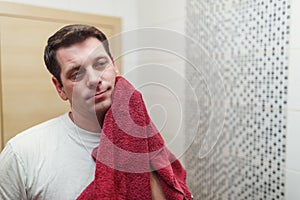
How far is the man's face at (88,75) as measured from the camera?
2.04 ft

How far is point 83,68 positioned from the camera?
63cm

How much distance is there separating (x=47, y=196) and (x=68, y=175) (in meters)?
0.08

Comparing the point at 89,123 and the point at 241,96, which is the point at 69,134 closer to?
the point at 89,123

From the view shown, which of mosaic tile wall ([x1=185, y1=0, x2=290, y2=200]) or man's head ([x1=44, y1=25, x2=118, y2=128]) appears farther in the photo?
mosaic tile wall ([x1=185, y1=0, x2=290, y2=200])

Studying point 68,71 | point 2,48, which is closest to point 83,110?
point 68,71

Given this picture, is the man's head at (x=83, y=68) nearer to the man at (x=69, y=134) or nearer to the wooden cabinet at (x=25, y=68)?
the man at (x=69, y=134)

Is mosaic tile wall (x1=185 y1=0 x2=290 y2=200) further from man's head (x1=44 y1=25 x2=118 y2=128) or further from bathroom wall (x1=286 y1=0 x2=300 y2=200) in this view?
man's head (x1=44 y1=25 x2=118 y2=128)

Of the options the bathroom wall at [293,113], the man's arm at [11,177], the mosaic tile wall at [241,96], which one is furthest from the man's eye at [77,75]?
the bathroom wall at [293,113]

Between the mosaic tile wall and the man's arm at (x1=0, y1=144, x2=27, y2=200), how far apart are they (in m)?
0.51

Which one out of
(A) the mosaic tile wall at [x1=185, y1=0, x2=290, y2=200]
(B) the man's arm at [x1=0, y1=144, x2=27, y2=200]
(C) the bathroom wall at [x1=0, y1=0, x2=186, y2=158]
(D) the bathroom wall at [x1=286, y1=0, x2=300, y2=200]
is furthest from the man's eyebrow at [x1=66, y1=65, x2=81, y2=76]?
(D) the bathroom wall at [x1=286, y1=0, x2=300, y2=200]

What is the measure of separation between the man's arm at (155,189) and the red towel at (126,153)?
0.02 m

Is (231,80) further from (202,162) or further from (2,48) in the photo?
(2,48)

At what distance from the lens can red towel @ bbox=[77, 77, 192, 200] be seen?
25.2 inches

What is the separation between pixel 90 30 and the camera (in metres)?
0.68
